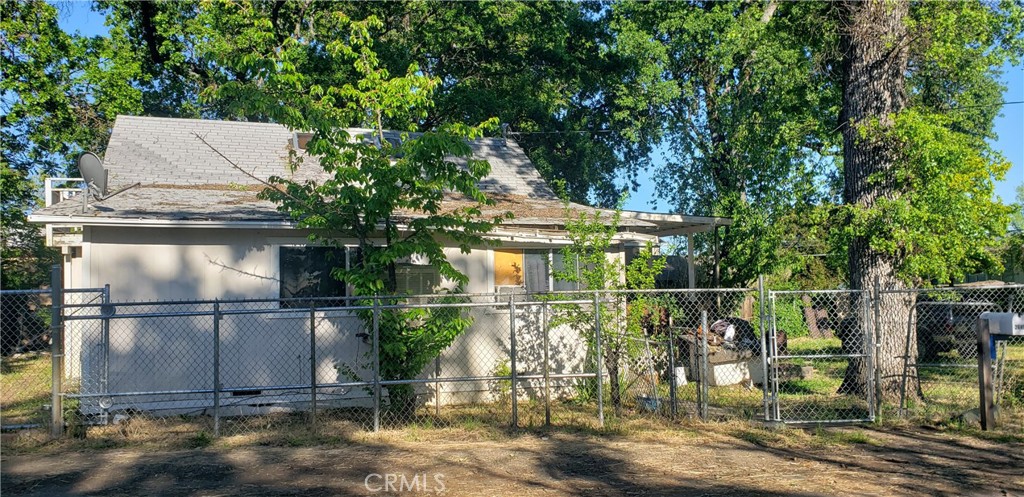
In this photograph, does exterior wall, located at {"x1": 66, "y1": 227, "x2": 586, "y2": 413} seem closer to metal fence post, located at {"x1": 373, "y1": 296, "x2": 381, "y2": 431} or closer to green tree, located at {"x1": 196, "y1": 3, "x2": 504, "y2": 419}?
metal fence post, located at {"x1": 373, "y1": 296, "x2": 381, "y2": 431}

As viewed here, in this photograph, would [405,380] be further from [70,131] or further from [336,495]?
[70,131]

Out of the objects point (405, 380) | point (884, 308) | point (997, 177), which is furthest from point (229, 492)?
point (997, 177)

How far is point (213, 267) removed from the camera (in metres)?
10.9

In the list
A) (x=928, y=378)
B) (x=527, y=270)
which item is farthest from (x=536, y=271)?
(x=928, y=378)

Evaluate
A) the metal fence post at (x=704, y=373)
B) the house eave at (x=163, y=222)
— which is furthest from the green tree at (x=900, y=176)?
the house eave at (x=163, y=222)

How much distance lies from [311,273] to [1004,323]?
8.71 meters

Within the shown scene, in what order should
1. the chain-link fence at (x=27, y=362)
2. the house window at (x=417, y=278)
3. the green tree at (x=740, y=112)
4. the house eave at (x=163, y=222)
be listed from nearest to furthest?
the chain-link fence at (x=27, y=362) → the house eave at (x=163, y=222) → the house window at (x=417, y=278) → the green tree at (x=740, y=112)

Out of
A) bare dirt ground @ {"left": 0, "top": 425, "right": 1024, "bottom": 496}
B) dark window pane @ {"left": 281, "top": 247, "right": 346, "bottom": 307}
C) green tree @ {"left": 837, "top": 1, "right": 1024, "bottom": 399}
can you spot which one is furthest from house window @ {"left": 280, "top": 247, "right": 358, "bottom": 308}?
green tree @ {"left": 837, "top": 1, "right": 1024, "bottom": 399}

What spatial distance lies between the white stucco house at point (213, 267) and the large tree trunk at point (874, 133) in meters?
2.68

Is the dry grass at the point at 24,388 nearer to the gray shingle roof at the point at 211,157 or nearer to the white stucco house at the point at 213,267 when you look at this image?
the white stucco house at the point at 213,267

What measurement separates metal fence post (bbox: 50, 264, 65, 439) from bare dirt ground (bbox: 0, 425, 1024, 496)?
0.43 meters

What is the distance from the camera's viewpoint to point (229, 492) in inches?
277

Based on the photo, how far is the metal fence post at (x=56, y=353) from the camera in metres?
8.79

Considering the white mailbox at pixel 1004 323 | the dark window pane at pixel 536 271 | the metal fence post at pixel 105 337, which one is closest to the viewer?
the white mailbox at pixel 1004 323
